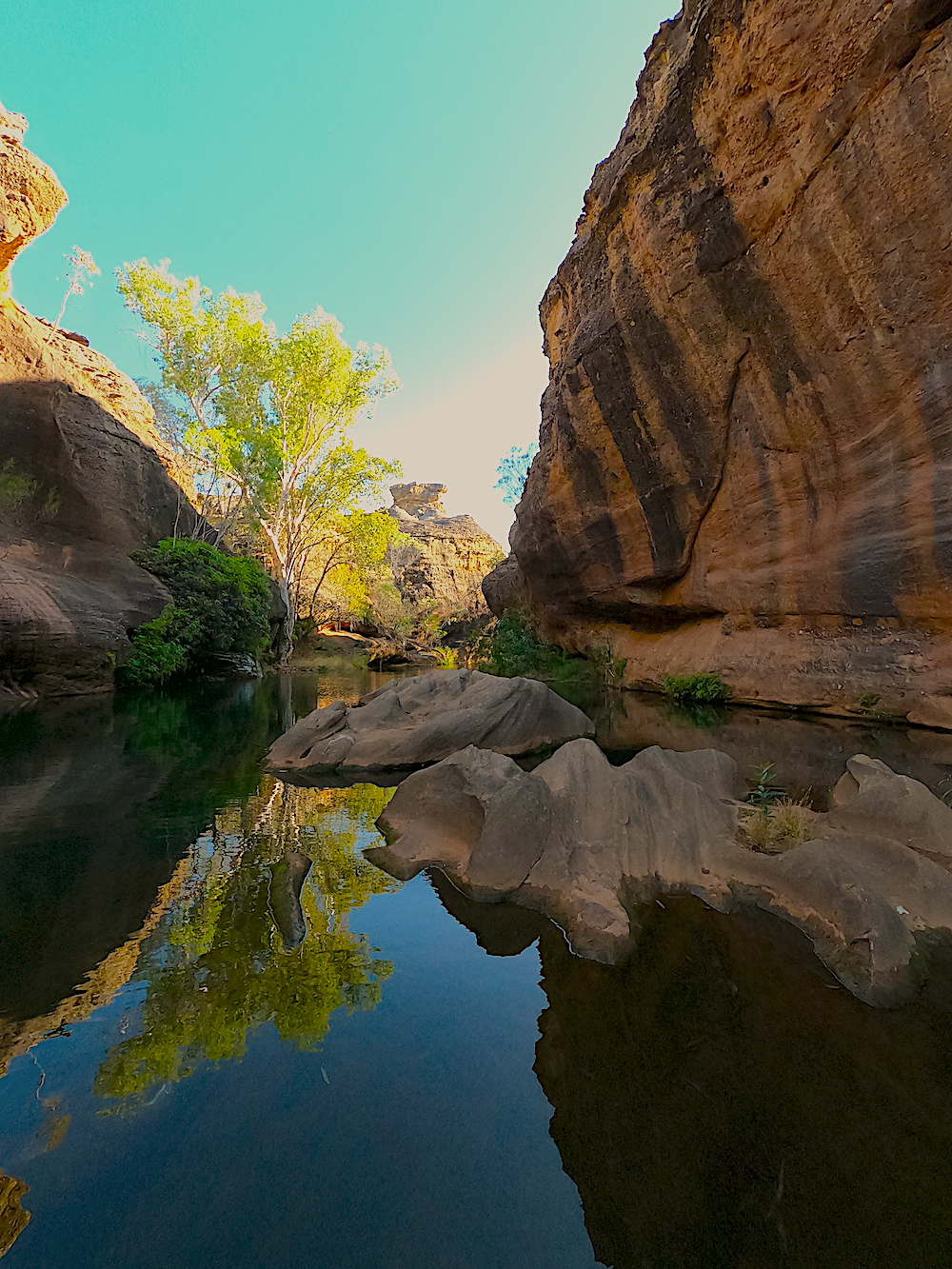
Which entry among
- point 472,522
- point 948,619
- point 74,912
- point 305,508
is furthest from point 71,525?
point 472,522

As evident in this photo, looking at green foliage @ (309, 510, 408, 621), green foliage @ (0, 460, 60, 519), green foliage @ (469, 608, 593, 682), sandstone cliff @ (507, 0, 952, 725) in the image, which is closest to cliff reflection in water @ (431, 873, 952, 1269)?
sandstone cliff @ (507, 0, 952, 725)

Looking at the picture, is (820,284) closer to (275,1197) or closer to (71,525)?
(275,1197)

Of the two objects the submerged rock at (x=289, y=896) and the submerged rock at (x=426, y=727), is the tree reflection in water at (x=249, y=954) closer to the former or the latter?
the submerged rock at (x=289, y=896)

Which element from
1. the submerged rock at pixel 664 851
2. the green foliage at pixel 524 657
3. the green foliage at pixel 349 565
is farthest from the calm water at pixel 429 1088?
the green foliage at pixel 349 565

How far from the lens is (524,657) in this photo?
16.5 metres

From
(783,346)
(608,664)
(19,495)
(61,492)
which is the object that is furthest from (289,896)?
(61,492)

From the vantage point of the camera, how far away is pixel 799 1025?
2217 millimetres

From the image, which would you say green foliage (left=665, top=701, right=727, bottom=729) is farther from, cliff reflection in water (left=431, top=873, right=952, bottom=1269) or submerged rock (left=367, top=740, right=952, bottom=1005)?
cliff reflection in water (left=431, top=873, right=952, bottom=1269)

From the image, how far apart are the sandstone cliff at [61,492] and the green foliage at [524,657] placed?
988cm

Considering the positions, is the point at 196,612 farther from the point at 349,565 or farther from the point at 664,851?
the point at 664,851

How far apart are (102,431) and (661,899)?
20.1 metres

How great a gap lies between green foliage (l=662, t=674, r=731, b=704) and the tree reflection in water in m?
9.25

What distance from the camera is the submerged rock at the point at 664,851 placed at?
9.15 feet

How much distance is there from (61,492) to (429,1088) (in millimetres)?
18285
